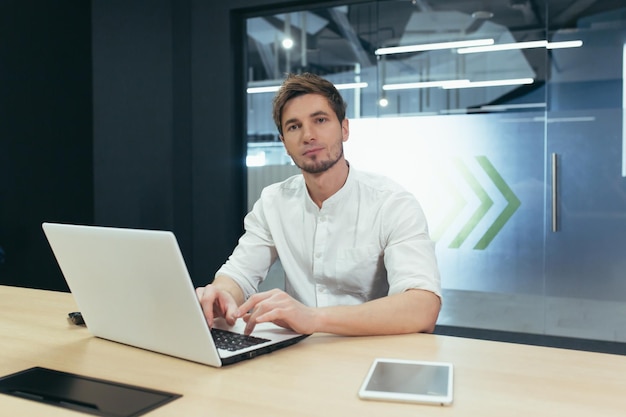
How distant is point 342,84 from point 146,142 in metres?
1.42

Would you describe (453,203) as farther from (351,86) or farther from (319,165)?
(319,165)

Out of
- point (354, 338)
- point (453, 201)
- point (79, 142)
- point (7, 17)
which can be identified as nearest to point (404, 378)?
point (354, 338)

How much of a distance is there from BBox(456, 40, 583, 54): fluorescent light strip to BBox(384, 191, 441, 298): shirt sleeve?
86.5 inches

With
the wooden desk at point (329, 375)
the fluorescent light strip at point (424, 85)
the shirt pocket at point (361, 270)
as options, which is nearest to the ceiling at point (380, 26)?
the fluorescent light strip at point (424, 85)

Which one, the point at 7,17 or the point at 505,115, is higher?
the point at 7,17

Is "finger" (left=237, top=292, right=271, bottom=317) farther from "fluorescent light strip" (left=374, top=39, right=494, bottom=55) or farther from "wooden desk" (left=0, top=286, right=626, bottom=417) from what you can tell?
"fluorescent light strip" (left=374, top=39, right=494, bottom=55)

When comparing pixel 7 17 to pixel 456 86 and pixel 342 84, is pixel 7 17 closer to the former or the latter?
pixel 342 84

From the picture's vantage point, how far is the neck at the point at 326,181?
1.96 m

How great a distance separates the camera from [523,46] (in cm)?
367

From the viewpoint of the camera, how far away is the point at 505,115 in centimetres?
371

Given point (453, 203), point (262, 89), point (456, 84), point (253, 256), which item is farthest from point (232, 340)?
point (262, 89)

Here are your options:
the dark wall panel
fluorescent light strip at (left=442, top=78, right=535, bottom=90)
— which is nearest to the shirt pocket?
fluorescent light strip at (left=442, top=78, right=535, bottom=90)

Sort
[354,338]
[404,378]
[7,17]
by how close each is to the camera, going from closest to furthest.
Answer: [404,378], [354,338], [7,17]

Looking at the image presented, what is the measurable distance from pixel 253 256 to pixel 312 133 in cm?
47
